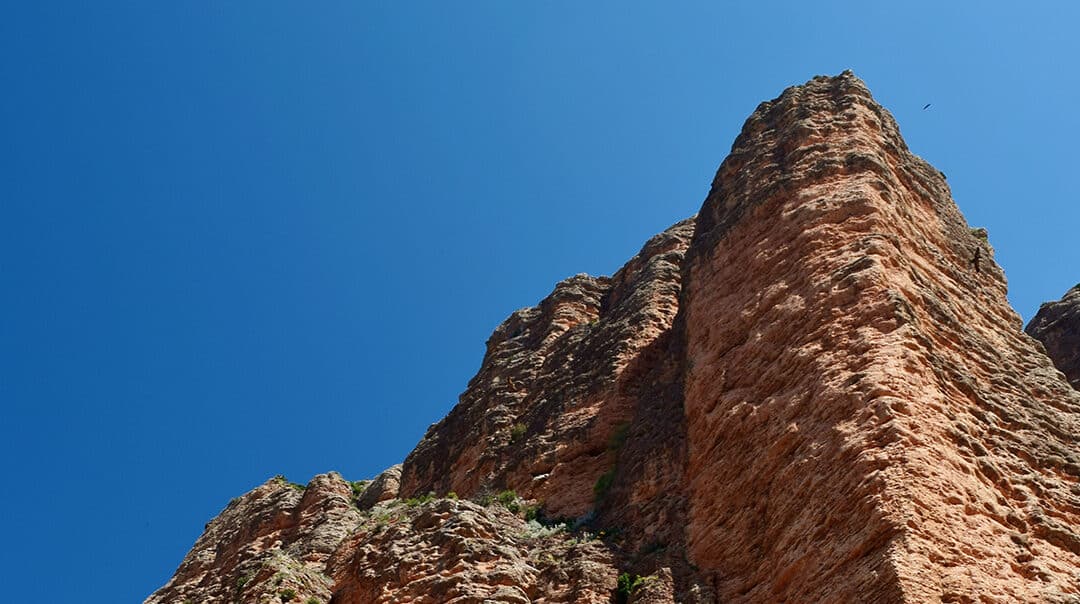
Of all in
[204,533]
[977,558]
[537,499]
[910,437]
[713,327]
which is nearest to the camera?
[977,558]

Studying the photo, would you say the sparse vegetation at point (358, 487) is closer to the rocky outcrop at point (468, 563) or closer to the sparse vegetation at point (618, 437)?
the sparse vegetation at point (618, 437)

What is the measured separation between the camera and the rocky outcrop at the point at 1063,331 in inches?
1476

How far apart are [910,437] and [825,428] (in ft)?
5.35

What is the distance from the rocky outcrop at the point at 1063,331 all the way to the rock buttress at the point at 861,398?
33.0 ft

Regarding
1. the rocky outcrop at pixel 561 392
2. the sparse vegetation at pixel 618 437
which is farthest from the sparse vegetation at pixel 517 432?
the sparse vegetation at pixel 618 437

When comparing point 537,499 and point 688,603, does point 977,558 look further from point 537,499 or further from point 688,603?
point 537,499

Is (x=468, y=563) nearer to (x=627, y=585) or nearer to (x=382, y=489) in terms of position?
(x=627, y=585)

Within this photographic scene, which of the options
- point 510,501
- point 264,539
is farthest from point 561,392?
point 264,539

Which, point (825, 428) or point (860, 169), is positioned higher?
point (860, 169)

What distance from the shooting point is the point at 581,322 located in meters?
43.6

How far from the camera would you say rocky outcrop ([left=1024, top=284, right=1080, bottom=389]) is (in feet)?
123

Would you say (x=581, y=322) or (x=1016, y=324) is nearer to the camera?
(x=1016, y=324)

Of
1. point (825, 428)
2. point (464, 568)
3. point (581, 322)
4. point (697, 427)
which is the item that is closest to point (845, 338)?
point (825, 428)

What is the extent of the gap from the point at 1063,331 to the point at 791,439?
2314 cm
